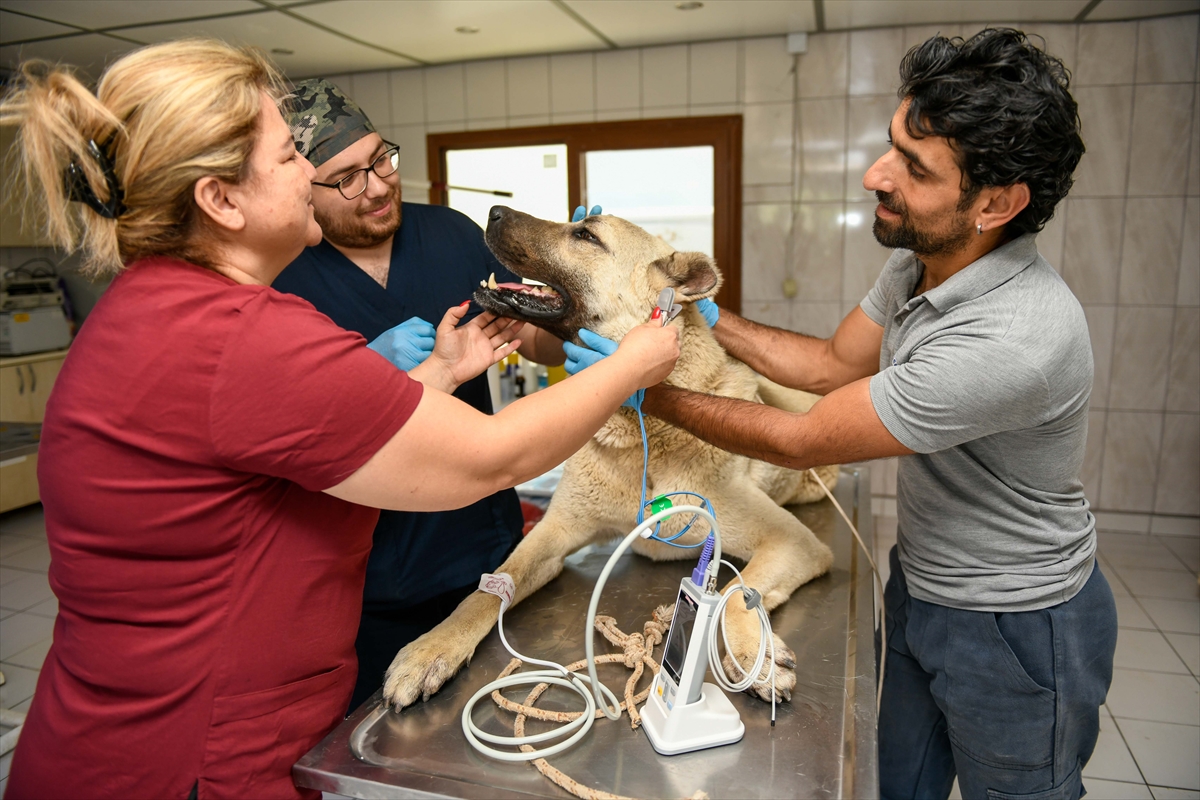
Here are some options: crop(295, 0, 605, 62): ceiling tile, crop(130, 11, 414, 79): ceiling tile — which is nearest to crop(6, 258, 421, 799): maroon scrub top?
crop(130, 11, 414, 79): ceiling tile

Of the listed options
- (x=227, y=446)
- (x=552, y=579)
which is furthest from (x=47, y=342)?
(x=227, y=446)

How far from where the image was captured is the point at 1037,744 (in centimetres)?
141

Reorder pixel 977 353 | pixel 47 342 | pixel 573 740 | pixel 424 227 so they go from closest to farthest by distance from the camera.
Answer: pixel 573 740, pixel 977 353, pixel 424 227, pixel 47 342

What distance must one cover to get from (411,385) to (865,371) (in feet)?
4.36

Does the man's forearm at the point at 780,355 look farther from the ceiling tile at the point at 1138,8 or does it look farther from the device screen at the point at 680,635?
the ceiling tile at the point at 1138,8

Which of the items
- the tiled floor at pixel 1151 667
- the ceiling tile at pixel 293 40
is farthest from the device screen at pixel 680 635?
the ceiling tile at pixel 293 40

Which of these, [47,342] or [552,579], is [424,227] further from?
[47,342]

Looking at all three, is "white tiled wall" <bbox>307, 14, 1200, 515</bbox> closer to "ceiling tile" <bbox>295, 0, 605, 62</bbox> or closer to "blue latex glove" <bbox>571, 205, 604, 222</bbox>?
"ceiling tile" <bbox>295, 0, 605, 62</bbox>

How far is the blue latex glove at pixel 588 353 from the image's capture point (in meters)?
1.58

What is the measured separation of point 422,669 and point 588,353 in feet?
2.25

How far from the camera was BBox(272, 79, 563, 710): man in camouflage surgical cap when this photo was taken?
5.54ft

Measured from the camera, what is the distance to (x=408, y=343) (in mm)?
1579

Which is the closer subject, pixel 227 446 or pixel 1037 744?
pixel 227 446

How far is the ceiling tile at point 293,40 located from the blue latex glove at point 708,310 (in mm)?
2736
